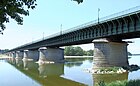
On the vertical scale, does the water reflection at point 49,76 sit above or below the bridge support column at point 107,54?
below

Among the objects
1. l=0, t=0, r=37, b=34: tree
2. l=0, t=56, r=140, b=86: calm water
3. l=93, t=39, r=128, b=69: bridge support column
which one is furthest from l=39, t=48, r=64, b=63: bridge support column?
l=0, t=0, r=37, b=34: tree

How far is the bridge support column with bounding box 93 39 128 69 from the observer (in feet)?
190

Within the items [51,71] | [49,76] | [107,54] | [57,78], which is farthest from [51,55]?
[57,78]

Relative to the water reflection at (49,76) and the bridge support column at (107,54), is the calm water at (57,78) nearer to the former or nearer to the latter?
the water reflection at (49,76)

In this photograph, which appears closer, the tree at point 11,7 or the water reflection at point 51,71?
the tree at point 11,7

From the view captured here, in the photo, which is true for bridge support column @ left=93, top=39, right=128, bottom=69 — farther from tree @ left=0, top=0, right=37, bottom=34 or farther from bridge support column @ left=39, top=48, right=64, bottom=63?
bridge support column @ left=39, top=48, right=64, bottom=63

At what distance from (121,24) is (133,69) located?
505 inches

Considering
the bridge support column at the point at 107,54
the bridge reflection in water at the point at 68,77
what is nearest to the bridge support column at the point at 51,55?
the bridge reflection in water at the point at 68,77

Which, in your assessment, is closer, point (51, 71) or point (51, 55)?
point (51, 71)

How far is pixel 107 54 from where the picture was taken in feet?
192

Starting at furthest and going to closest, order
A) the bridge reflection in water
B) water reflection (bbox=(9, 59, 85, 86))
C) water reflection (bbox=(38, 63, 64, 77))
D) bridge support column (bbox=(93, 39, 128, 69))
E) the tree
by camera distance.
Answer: water reflection (bbox=(38, 63, 64, 77))
bridge support column (bbox=(93, 39, 128, 69))
water reflection (bbox=(9, 59, 85, 86))
the bridge reflection in water
the tree

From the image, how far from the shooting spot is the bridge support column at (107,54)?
58.0 m

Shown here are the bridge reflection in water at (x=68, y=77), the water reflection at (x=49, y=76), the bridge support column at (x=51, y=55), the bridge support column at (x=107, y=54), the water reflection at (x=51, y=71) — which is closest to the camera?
the bridge reflection in water at (x=68, y=77)

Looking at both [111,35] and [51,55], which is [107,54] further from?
[51,55]
